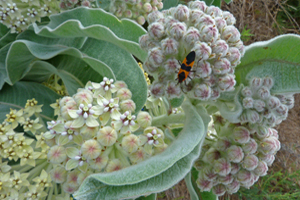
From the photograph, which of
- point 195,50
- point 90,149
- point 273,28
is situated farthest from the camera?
point 273,28

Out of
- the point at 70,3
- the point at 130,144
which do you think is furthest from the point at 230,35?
the point at 70,3

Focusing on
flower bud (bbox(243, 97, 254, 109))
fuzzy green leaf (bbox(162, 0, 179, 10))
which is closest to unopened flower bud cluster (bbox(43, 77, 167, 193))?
flower bud (bbox(243, 97, 254, 109))

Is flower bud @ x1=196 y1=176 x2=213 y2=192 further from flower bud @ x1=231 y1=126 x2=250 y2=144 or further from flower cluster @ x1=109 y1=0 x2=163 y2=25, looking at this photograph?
flower cluster @ x1=109 y1=0 x2=163 y2=25

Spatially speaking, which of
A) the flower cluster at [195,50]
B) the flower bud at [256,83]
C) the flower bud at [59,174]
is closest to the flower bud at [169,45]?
the flower cluster at [195,50]

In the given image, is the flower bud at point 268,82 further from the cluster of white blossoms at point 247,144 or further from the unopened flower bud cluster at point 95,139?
the unopened flower bud cluster at point 95,139

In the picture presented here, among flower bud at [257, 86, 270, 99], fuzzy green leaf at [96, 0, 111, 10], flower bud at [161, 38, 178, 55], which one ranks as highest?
flower bud at [161, 38, 178, 55]

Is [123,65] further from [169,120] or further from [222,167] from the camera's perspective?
[222,167]

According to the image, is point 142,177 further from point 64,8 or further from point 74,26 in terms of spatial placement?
point 64,8
